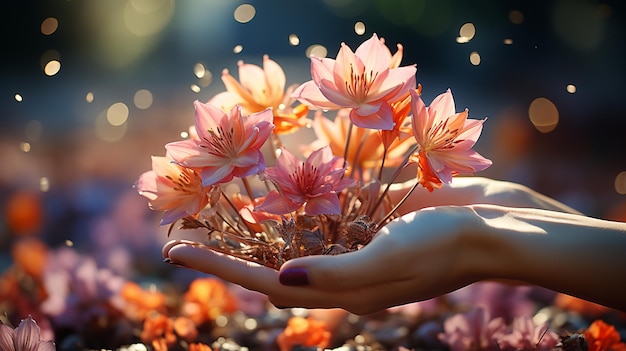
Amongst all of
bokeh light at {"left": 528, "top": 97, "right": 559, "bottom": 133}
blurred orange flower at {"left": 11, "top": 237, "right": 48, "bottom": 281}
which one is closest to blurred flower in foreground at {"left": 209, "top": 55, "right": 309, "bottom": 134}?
blurred orange flower at {"left": 11, "top": 237, "right": 48, "bottom": 281}

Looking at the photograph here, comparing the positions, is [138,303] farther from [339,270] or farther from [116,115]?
[116,115]

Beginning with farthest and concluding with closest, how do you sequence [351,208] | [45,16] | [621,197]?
[45,16]
[621,197]
[351,208]

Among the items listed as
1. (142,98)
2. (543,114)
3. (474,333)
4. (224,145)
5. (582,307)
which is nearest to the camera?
(224,145)

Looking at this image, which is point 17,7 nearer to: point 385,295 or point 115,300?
point 115,300

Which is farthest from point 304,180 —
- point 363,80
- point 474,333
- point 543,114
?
point 543,114

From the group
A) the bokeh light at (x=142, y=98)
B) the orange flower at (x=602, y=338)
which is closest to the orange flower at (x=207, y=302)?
the orange flower at (x=602, y=338)

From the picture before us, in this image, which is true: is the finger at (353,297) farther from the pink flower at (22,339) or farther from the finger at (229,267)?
the pink flower at (22,339)

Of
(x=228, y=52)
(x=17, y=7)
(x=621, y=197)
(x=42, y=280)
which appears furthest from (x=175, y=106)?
(x=621, y=197)
